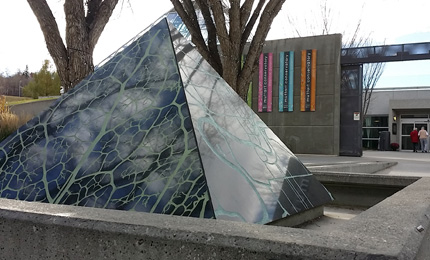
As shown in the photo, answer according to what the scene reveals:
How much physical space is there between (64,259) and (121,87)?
5.80ft

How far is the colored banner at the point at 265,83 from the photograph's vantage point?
17406mm

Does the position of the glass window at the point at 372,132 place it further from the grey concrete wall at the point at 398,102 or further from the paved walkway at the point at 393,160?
the paved walkway at the point at 393,160

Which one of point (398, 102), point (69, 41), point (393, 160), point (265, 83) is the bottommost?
point (393, 160)

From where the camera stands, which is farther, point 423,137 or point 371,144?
point 371,144

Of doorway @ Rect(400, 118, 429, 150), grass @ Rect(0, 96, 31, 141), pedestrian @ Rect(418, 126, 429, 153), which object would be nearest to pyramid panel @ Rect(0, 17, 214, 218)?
grass @ Rect(0, 96, 31, 141)

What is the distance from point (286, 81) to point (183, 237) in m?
16.3

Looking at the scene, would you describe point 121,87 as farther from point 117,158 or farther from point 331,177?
point 331,177

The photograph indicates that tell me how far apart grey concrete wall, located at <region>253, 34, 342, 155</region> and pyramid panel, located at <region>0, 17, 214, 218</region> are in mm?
13839

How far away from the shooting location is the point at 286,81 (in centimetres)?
1712

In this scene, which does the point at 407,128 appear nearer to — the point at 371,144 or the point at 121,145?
the point at 371,144

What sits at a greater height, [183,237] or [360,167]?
[183,237]

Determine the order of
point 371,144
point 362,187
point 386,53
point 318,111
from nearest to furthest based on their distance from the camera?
point 362,187, point 386,53, point 318,111, point 371,144

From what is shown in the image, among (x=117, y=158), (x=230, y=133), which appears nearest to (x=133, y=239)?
(x=117, y=158)

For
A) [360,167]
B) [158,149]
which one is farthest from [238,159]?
[360,167]
